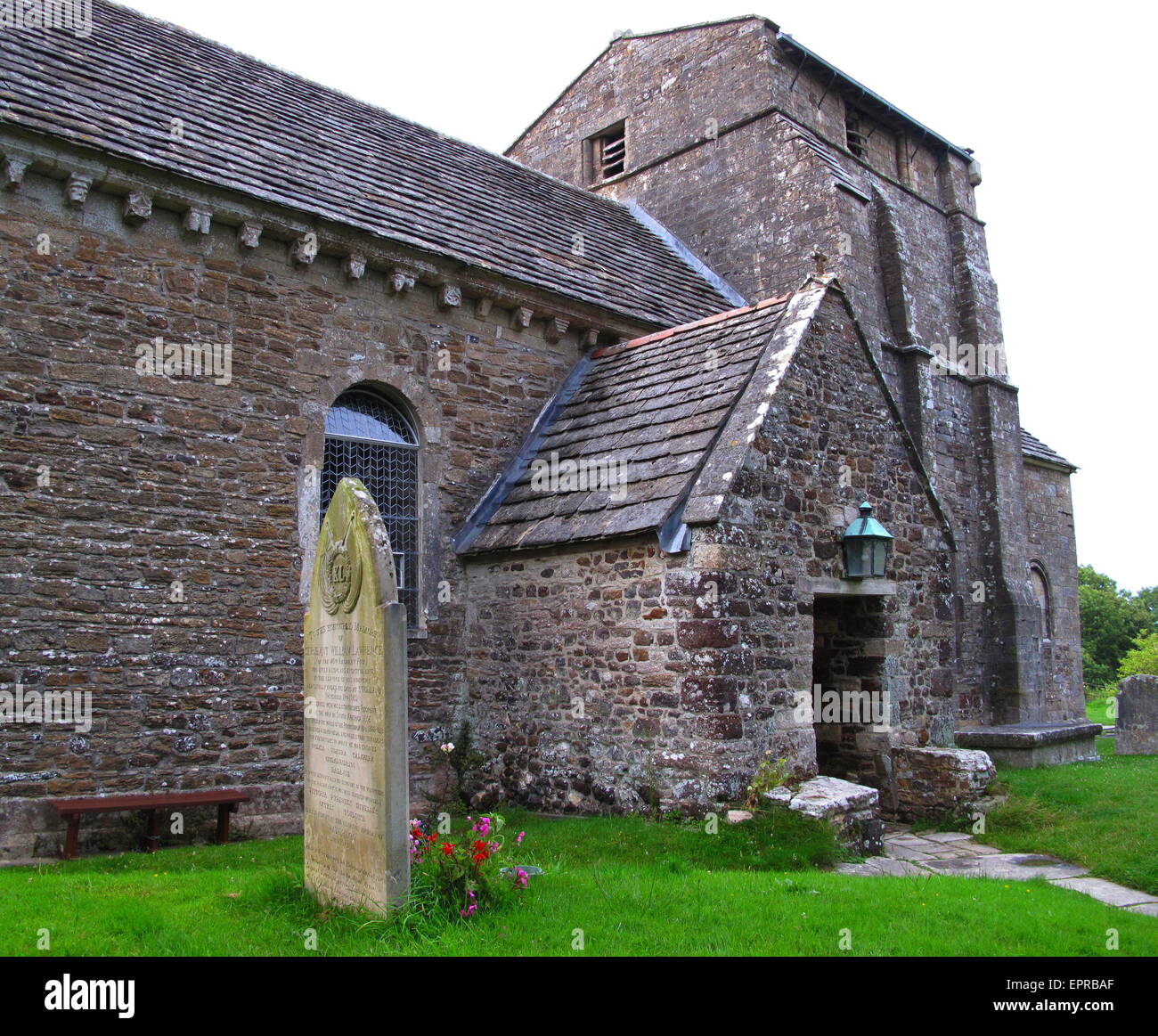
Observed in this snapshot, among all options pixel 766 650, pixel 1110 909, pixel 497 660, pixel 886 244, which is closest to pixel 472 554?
pixel 497 660

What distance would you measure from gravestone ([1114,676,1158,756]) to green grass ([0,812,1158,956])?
10.5 meters

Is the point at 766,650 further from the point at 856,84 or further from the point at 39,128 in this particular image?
the point at 856,84

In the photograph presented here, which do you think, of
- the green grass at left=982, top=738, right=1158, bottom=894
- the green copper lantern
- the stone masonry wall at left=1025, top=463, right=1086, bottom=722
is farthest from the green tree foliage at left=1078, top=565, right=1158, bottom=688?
the green copper lantern

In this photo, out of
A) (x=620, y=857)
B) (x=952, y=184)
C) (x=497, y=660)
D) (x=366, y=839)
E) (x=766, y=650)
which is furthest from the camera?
(x=952, y=184)

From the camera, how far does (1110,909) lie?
243 inches

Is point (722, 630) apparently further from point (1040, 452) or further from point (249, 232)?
point (1040, 452)

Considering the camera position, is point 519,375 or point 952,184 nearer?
point 519,375

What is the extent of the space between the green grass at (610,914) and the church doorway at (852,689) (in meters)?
3.11

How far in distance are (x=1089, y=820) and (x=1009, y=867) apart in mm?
1907

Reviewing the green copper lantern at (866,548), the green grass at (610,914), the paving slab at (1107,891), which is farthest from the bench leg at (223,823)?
the paving slab at (1107,891)

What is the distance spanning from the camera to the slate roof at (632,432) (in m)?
9.18

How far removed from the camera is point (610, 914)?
214 inches

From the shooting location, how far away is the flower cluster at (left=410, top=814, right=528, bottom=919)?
17.4 feet

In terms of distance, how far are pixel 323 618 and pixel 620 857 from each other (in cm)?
313
